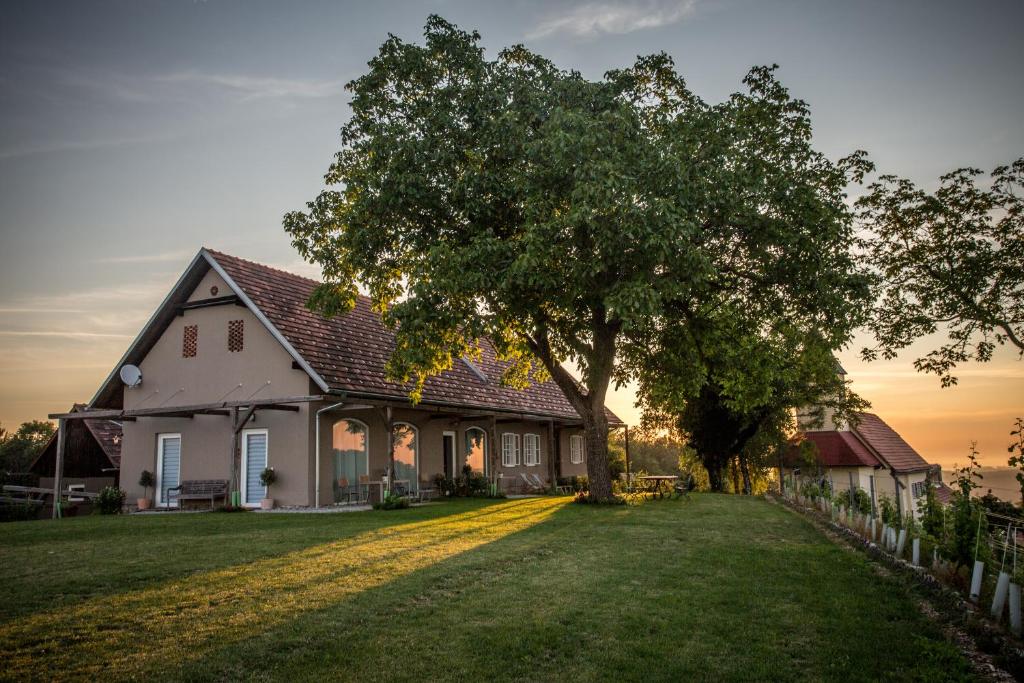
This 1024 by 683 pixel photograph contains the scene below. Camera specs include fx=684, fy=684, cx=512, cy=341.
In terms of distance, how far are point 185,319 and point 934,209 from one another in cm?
2490

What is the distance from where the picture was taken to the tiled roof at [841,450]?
112 feet

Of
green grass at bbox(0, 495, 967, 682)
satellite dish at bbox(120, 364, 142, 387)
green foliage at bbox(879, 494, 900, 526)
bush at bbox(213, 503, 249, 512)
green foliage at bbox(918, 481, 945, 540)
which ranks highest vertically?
satellite dish at bbox(120, 364, 142, 387)

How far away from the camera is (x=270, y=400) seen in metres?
19.0

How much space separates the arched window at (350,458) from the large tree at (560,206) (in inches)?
133

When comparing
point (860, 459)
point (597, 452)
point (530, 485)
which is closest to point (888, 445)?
point (860, 459)

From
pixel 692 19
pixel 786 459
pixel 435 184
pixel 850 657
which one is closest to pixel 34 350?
pixel 435 184

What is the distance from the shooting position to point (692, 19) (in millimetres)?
14500

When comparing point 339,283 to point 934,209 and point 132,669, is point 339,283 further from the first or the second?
point 934,209

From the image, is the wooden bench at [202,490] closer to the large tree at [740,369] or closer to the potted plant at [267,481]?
the potted plant at [267,481]

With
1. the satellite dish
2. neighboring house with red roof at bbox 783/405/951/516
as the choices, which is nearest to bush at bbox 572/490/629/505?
the satellite dish

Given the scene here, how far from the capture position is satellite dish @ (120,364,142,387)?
23.0 m

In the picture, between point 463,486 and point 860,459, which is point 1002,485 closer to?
point 463,486

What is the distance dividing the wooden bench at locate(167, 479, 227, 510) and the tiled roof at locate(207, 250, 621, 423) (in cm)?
501

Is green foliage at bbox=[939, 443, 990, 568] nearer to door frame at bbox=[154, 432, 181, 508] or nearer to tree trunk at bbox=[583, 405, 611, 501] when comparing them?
tree trunk at bbox=[583, 405, 611, 501]
